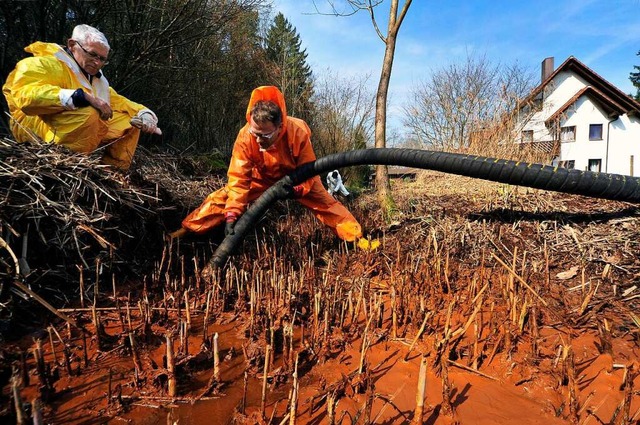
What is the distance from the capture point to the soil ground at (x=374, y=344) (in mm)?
1519

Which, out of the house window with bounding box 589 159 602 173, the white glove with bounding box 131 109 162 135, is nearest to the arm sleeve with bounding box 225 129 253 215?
the white glove with bounding box 131 109 162 135

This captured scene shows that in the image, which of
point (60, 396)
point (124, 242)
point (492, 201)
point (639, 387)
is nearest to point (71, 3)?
point (124, 242)

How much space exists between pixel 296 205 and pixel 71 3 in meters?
4.59

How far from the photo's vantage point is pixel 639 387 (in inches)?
64.7

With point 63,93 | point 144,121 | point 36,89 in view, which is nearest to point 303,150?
point 144,121

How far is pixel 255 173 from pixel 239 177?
29 cm

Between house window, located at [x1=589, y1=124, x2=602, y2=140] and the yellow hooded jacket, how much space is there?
3027cm

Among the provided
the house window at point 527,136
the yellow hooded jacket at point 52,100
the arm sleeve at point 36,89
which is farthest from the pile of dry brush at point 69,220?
the house window at point 527,136

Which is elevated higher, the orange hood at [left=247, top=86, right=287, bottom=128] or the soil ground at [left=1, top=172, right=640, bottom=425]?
the orange hood at [left=247, top=86, right=287, bottom=128]

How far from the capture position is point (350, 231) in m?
3.84

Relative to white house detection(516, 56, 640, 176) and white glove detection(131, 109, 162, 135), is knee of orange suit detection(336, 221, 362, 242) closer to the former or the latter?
white glove detection(131, 109, 162, 135)

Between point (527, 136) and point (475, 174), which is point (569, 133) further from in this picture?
point (475, 174)

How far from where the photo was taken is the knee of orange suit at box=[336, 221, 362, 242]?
3828 millimetres

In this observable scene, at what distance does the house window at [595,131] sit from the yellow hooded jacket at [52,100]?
3027 cm
